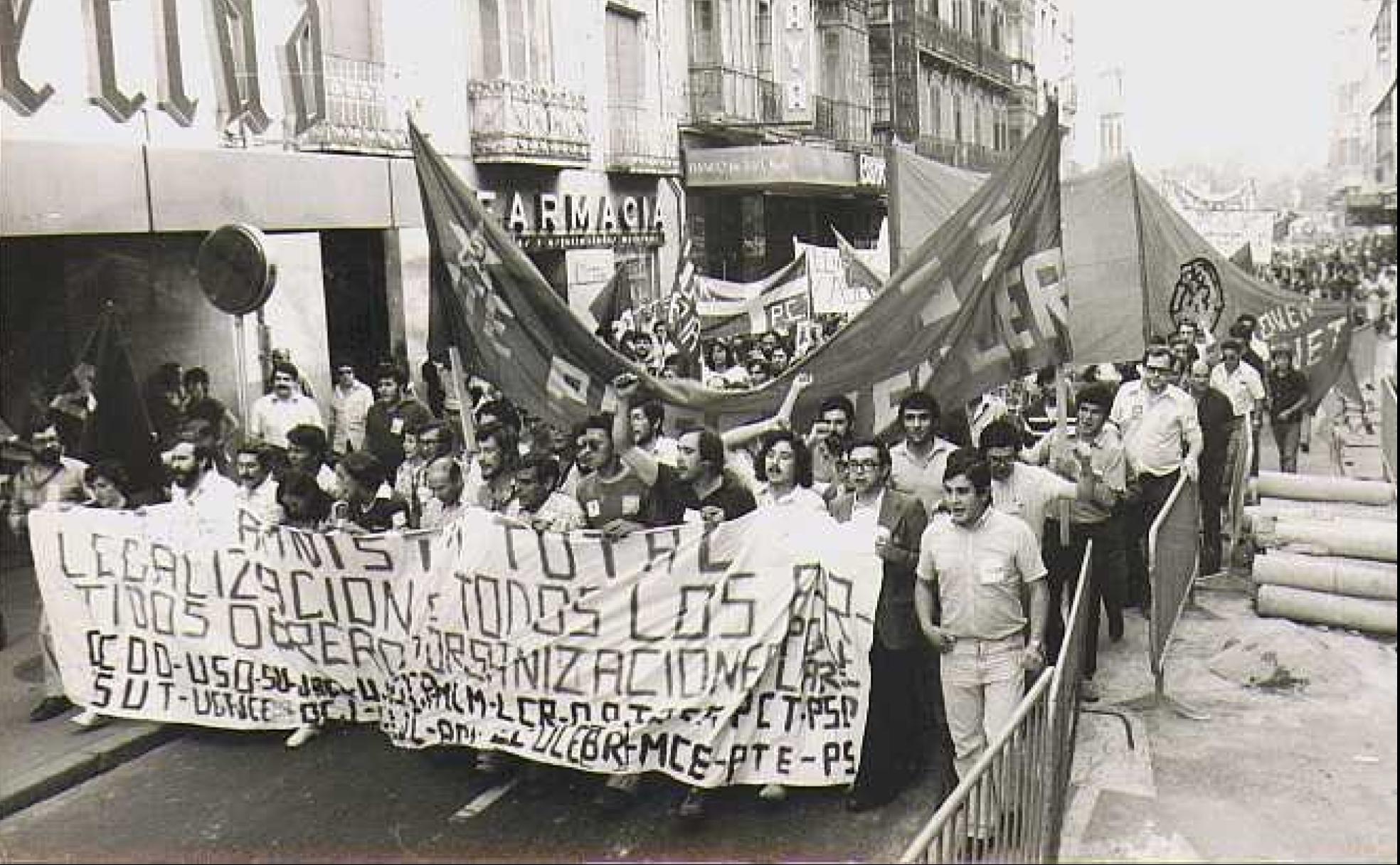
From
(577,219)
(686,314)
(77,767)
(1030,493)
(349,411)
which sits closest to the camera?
(1030,493)

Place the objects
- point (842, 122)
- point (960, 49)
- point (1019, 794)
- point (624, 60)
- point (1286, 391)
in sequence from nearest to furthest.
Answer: point (1019, 794) < point (1286, 391) < point (624, 60) < point (842, 122) < point (960, 49)

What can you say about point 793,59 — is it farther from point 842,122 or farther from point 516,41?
point 516,41

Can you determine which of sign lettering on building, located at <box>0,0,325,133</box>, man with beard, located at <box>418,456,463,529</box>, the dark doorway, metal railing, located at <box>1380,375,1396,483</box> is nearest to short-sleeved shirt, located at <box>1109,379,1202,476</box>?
man with beard, located at <box>418,456,463,529</box>

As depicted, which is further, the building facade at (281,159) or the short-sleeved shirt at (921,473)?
the building facade at (281,159)

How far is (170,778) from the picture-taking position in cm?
673

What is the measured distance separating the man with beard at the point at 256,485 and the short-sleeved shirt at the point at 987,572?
3.56m

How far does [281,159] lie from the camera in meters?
14.7

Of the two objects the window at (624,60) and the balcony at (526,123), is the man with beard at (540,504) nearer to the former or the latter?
the balcony at (526,123)

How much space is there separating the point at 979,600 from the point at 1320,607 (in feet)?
8.39

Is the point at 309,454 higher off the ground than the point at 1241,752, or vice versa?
the point at 309,454

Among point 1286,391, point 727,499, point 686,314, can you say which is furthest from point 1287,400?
point 727,499

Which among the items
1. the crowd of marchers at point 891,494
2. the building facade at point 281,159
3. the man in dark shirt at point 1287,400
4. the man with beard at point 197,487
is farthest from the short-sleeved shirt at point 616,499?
the man in dark shirt at point 1287,400

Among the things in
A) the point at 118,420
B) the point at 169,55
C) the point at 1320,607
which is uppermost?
the point at 169,55

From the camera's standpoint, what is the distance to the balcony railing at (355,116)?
610 inches
